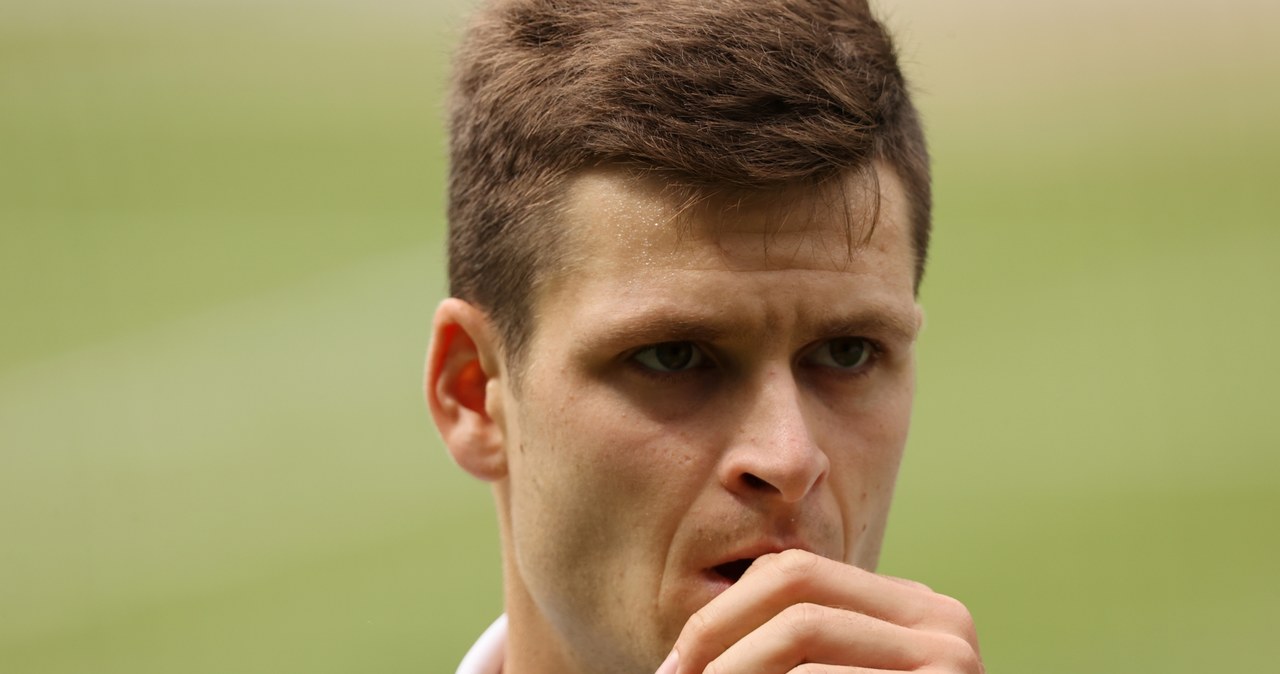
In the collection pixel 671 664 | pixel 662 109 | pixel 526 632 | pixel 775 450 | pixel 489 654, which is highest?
pixel 662 109

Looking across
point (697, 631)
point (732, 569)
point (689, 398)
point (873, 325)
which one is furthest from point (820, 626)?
point (873, 325)

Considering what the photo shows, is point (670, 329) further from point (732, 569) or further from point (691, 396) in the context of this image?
point (732, 569)

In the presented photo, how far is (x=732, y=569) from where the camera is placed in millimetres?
1977

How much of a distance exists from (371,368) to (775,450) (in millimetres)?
3243

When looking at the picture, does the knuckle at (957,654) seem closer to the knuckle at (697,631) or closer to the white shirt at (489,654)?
the knuckle at (697,631)

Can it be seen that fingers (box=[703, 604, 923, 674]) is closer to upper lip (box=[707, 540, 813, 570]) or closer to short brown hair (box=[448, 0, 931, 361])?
upper lip (box=[707, 540, 813, 570])

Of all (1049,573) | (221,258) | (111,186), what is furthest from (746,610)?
(111,186)

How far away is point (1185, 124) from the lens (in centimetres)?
686

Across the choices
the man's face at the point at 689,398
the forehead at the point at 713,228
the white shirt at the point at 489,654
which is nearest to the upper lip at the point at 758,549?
the man's face at the point at 689,398

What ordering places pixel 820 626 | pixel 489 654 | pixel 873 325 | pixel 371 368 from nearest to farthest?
pixel 820 626 < pixel 873 325 < pixel 489 654 < pixel 371 368

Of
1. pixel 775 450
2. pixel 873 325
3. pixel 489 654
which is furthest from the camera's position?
pixel 489 654

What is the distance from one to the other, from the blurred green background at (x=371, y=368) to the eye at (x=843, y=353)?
129 cm

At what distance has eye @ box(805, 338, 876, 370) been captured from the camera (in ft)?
6.79

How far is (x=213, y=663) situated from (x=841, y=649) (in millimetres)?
2448
